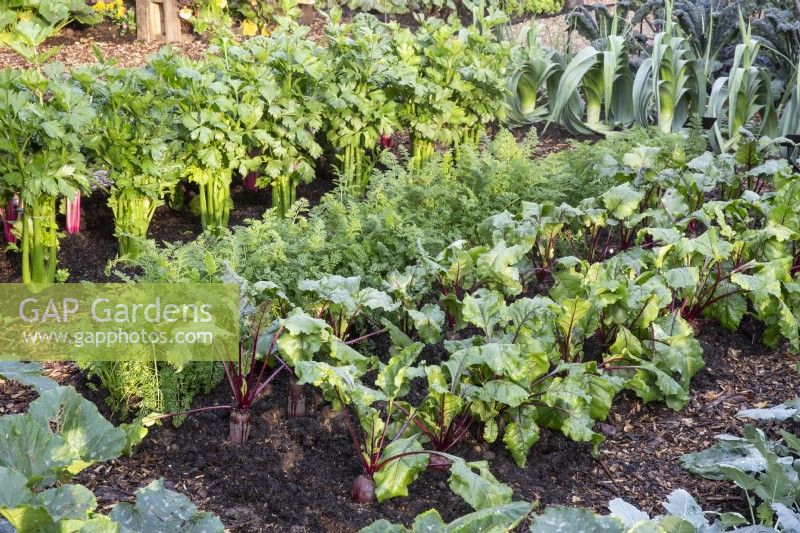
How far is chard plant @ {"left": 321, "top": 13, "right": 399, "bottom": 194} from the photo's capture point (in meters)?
5.24

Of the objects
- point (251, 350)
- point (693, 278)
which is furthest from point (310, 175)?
point (693, 278)

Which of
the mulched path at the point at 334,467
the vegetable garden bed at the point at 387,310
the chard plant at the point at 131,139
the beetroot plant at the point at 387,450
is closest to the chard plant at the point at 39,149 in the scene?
the vegetable garden bed at the point at 387,310

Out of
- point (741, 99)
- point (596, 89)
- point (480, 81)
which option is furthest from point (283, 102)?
point (741, 99)

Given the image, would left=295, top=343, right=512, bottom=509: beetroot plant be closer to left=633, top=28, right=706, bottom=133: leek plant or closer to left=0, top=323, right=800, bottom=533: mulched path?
left=0, top=323, right=800, bottom=533: mulched path

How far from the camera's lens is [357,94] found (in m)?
5.27

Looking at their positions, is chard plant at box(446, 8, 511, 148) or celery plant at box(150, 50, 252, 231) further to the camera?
chard plant at box(446, 8, 511, 148)

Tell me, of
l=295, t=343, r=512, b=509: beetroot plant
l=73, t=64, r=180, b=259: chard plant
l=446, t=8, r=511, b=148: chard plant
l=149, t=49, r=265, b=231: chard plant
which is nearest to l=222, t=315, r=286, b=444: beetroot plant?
l=295, t=343, r=512, b=509: beetroot plant

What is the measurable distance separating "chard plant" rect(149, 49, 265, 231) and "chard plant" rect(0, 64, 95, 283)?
0.50 meters

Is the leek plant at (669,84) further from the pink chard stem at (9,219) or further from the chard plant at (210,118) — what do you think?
the pink chard stem at (9,219)

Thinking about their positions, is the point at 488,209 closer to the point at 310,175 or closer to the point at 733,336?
the point at 310,175

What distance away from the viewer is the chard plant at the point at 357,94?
524 cm

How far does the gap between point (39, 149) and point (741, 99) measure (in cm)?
453

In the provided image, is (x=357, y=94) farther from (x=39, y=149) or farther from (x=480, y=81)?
(x=39, y=149)

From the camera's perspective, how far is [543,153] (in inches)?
265
